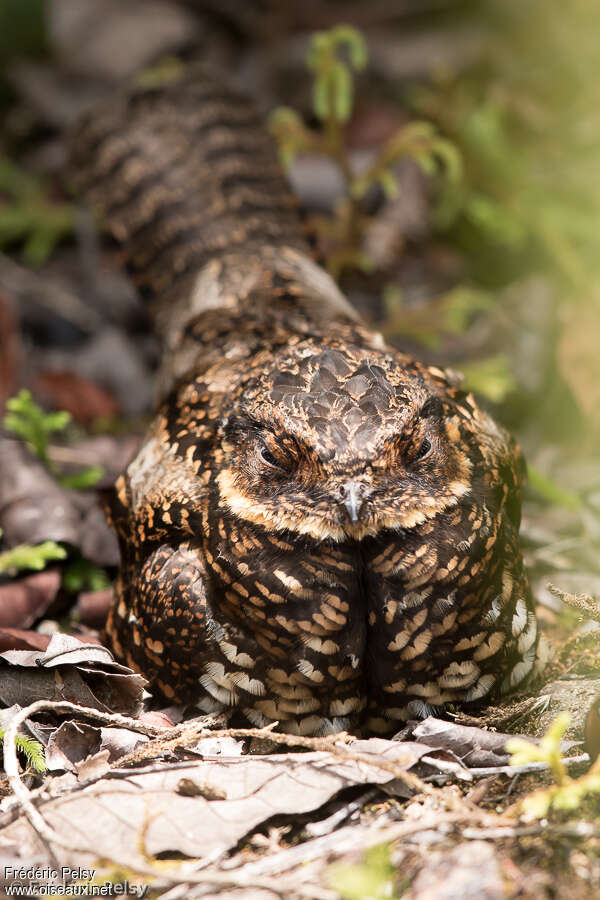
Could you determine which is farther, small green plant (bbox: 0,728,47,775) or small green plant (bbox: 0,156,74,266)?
small green plant (bbox: 0,156,74,266)

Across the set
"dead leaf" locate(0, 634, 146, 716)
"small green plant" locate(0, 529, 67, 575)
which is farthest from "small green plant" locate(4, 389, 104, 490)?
"dead leaf" locate(0, 634, 146, 716)

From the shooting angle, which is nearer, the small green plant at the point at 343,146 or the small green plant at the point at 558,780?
the small green plant at the point at 558,780

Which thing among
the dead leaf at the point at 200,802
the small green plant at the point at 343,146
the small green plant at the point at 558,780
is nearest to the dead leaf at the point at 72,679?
the dead leaf at the point at 200,802

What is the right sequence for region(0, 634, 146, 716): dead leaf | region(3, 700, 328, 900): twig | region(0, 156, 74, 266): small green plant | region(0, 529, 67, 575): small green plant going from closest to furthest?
region(3, 700, 328, 900): twig
region(0, 634, 146, 716): dead leaf
region(0, 529, 67, 575): small green plant
region(0, 156, 74, 266): small green plant

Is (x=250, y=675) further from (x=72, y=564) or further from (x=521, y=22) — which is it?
(x=521, y=22)

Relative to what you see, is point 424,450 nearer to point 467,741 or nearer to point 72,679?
point 467,741

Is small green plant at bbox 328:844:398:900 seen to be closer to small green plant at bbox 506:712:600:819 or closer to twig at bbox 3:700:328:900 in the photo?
twig at bbox 3:700:328:900

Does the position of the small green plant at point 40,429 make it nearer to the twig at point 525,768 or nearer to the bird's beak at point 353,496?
the bird's beak at point 353,496
